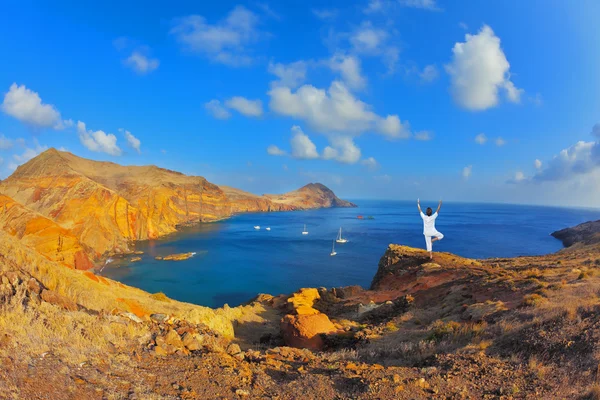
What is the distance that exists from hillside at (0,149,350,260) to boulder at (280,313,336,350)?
4432cm

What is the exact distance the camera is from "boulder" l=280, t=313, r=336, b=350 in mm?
11492

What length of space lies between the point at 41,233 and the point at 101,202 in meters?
24.4

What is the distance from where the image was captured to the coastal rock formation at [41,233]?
134 feet

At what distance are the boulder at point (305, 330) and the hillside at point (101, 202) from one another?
44.3 m

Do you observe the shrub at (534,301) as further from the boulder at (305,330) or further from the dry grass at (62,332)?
the dry grass at (62,332)

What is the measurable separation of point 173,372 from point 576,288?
1332 centimetres

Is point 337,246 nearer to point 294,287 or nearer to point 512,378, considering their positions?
point 294,287

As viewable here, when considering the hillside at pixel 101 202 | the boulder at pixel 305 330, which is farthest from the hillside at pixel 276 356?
the hillside at pixel 101 202

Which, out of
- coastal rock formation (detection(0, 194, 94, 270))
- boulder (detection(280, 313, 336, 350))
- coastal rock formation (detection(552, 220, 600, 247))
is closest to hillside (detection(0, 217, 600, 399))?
boulder (detection(280, 313, 336, 350))

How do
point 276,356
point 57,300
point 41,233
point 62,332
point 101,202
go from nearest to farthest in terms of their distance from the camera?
1. point 62,332
2. point 276,356
3. point 57,300
4. point 41,233
5. point 101,202

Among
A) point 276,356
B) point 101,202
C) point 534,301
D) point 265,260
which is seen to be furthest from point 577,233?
point 101,202

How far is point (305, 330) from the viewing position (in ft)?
38.8

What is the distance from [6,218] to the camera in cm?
4231

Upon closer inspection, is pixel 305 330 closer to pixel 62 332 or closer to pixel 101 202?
pixel 62 332
